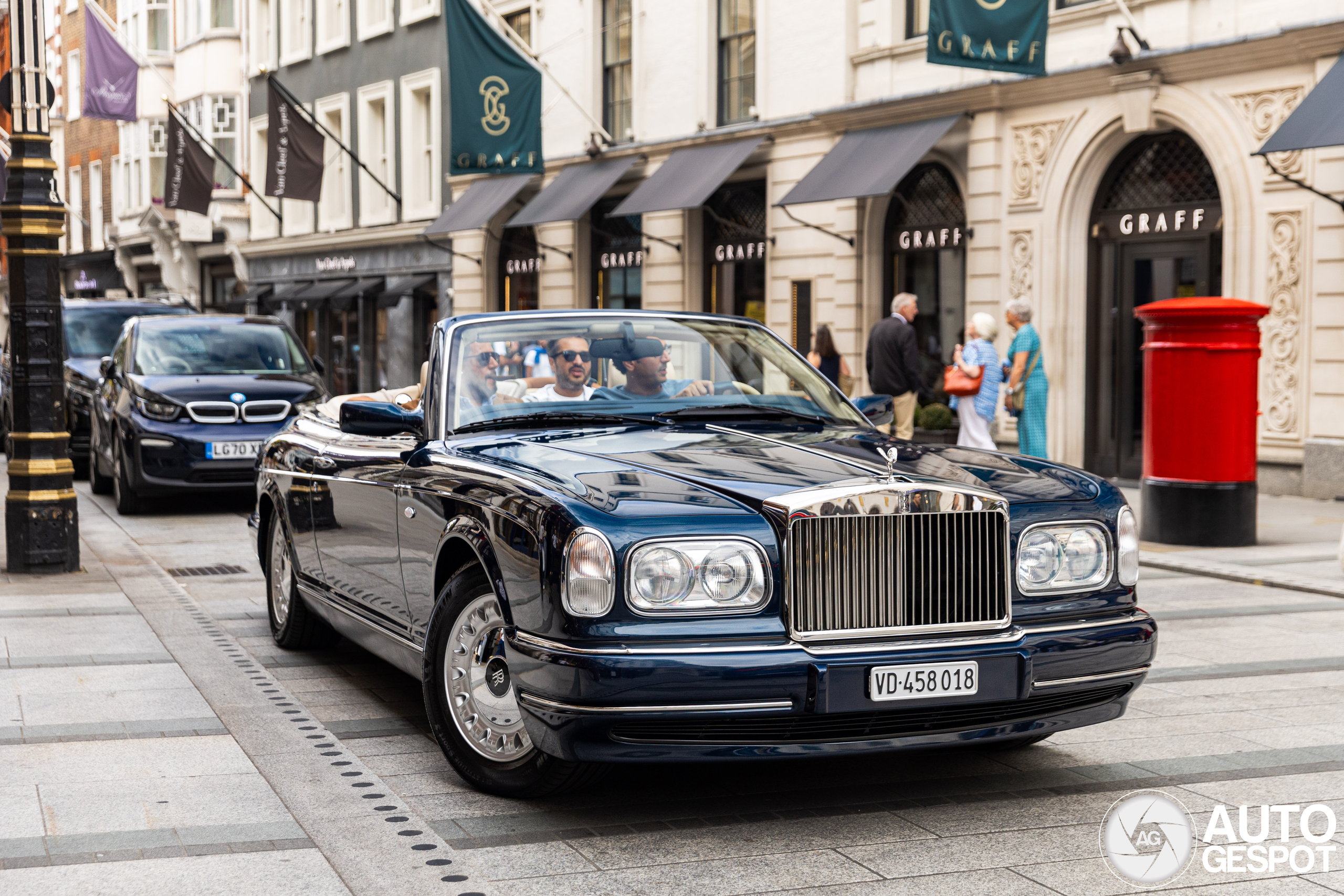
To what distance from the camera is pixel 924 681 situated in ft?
14.2

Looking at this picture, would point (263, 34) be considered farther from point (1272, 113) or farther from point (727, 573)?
point (727, 573)

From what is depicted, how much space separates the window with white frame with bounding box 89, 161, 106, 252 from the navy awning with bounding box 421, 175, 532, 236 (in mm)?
24817

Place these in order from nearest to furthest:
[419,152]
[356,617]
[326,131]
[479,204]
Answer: [356,617], [479,204], [326,131], [419,152]

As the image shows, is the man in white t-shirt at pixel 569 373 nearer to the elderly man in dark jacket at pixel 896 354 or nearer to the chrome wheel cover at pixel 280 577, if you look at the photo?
the chrome wheel cover at pixel 280 577

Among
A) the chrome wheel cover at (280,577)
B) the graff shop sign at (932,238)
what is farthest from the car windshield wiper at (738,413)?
the graff shop sign at (932,238)

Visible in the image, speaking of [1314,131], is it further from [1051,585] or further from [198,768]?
[198,768]

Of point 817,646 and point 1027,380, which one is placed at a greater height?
point 1027,380

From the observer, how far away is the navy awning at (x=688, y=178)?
2169cm

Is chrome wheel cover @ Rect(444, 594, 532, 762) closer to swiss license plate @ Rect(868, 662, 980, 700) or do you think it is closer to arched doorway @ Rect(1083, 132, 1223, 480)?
swiss license plate @ Rect(868, 662, 980, 700)

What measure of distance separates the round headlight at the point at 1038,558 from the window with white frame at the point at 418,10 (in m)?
28.1

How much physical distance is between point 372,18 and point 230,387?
Result: 2221 centimetres

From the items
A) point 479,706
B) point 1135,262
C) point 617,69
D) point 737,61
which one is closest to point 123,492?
point 479,706

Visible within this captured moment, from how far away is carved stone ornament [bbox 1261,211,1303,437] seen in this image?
14922 millimetres
